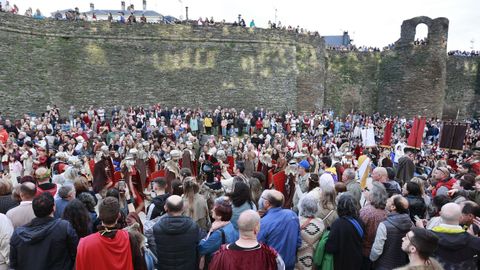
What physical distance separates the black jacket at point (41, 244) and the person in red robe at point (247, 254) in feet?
5.44

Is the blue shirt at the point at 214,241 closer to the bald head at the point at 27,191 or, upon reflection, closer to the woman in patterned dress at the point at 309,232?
the woman in patterned dress at the point at 309,232

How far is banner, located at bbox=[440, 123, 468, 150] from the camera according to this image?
45.2 feet

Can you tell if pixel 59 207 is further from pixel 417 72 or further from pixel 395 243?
pixel 417 72

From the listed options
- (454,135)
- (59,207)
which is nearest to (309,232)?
(59,207)

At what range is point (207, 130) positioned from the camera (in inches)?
929

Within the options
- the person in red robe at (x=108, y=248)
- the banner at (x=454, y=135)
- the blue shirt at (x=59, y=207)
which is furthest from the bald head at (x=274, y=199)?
the banner at (x=454, y=135)

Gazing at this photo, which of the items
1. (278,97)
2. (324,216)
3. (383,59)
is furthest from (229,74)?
(324,216)

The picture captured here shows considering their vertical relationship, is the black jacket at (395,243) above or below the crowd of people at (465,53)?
below

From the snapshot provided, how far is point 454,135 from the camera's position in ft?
45.4

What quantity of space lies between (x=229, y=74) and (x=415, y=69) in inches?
634

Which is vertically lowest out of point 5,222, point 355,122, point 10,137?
point 355,122

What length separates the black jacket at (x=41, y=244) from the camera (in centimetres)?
412

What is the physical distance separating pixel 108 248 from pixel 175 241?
79 centimetres

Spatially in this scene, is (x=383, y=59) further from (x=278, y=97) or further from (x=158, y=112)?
(x=158, y=112)
